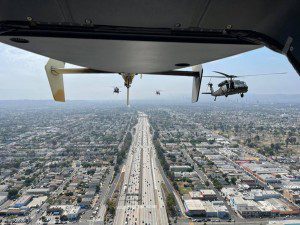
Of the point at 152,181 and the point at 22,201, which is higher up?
the point at 152,181

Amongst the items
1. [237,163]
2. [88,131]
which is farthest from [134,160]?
[88,131]

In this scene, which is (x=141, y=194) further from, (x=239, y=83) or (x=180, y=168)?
(x=239, y=83)

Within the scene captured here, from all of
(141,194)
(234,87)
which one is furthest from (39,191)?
(234,87)

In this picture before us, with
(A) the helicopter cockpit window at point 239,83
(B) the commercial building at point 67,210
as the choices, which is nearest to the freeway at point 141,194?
(B) the commercial building at point 67,210

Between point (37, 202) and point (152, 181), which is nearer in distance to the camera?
point (37, 202)

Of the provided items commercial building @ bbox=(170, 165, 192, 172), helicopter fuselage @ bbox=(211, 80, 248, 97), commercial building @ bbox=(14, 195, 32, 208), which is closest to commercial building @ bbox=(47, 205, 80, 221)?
commercial building @ bbox=(14, 195, 32, 208)

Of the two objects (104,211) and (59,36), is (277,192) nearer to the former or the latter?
(104,211)

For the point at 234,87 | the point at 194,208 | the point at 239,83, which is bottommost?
the point at 194,208

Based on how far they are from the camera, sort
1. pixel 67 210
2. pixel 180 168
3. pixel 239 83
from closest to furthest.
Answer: pixel 239 83, pixel 67 210, pixel 180 168
